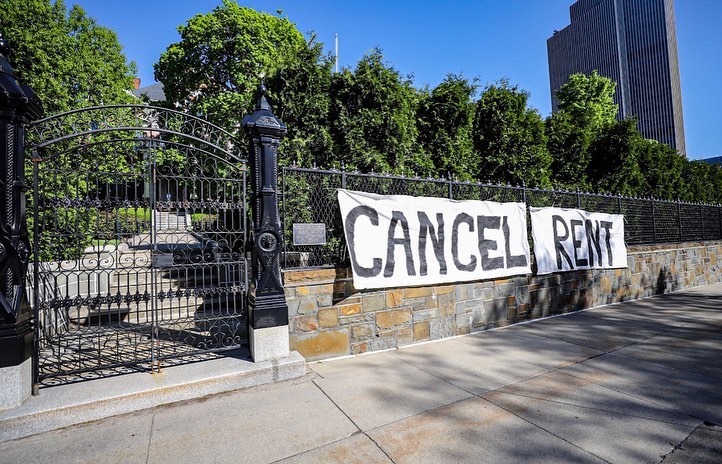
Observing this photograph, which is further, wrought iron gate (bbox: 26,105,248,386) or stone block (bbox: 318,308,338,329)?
stone block (bbox: 318,308,338,329)

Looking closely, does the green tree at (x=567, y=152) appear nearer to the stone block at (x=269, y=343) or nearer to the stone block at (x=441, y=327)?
the stone block at (x=441, y=327)

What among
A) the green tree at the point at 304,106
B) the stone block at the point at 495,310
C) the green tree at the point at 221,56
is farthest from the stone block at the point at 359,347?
the green tree at the point at 221,56

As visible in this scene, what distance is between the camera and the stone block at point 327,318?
14.7 feet

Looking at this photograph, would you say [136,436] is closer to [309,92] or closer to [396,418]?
[396,418]

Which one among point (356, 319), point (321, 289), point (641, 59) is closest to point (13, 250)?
point (321, 289)

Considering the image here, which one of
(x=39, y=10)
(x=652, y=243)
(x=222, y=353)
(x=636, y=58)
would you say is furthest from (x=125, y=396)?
(x=636, y=58)

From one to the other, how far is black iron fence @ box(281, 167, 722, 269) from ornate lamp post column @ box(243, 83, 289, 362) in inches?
12.4

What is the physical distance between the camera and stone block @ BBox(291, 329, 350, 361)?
14.3ft

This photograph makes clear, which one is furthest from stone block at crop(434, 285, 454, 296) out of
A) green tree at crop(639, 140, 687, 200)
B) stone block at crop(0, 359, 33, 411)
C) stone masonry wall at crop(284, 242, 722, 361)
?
green tree at crop(639, 140, 687, 200)

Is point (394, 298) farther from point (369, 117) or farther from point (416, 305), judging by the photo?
point (369, 117)

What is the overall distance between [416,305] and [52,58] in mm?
9404

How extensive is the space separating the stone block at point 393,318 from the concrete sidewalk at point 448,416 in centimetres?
40

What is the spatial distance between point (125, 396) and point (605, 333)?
20.9ft

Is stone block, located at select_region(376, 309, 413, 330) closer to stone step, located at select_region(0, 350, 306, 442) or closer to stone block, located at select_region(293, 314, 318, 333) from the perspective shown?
stone block, located at select_region(293, 314, 318, 333)
